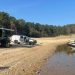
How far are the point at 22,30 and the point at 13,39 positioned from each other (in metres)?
67.7

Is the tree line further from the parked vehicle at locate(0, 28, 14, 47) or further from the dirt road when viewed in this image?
the dirt road

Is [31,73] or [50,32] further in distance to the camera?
[50,32]

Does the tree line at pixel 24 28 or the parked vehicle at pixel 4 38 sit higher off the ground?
the tree line at pixel 24 28

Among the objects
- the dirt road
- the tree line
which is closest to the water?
the dirt road

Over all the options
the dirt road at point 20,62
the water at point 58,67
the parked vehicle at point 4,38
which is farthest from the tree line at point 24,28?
the water at point 58,67

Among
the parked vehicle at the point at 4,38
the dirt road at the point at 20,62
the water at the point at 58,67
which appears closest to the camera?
the dirt road at the point at 20,62

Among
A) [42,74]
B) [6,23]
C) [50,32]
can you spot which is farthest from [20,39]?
[50,32]

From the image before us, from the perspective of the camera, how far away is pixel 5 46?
45.4 metres

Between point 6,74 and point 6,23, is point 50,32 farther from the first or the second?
point 6,74

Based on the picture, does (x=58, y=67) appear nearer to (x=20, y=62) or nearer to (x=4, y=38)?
(x=20, y=62)

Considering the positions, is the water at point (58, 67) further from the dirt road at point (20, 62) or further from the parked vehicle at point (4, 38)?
the parked vehicle at point (4, 38)

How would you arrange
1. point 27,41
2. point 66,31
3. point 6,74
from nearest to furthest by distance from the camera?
point 6,74
point 27,41
point 66,31

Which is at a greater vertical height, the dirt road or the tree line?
the tree line

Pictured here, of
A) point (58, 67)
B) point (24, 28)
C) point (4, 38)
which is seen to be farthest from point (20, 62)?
point (24, 28)
